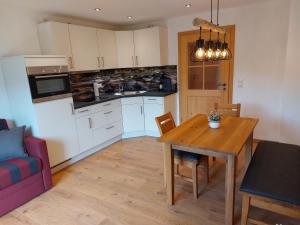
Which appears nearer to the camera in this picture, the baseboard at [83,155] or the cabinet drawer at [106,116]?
the baseboard at [83,155]

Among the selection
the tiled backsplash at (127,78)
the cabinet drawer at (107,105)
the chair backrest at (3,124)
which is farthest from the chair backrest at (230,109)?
the chair backrest at (3,124)

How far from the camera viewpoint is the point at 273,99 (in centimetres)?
345

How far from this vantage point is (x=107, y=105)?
372 cm

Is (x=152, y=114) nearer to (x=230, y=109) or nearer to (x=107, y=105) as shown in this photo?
(x=107, y=105)

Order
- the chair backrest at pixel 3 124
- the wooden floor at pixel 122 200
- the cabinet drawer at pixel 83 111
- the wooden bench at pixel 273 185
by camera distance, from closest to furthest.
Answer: the wooden bench at pixel 273 185
the wooden floor at pixel 122 200
the chair backrest at pixel 3 124
the cabinet drawer at pixel 83 111

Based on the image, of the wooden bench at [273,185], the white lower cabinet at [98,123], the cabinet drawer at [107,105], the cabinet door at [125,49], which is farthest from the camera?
the cabinet door at [125,49]

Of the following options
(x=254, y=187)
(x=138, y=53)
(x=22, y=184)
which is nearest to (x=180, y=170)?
(x=254, y=187)

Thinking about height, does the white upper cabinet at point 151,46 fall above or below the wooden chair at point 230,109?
above

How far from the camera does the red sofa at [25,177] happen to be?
85.0 inches

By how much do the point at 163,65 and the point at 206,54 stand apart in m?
2.17

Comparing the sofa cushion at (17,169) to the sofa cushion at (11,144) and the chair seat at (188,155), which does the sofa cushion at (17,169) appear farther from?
the chair seat at (188,155)

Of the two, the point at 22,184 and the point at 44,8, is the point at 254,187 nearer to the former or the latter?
the point at 22,184

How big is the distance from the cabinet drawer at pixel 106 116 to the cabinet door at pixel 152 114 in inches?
20.5

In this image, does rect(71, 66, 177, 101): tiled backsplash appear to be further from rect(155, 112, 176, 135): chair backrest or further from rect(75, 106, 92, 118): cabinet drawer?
rect(155, 112, 176, 135): chair backrest
